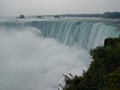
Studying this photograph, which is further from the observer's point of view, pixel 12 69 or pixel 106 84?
pixel 12 69

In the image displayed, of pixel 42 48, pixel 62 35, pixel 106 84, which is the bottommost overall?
pixel 106 84

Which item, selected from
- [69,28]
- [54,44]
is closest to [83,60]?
[69,28]

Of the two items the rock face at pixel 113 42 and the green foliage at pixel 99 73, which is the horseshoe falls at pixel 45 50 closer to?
the rock face at pixel 113 42

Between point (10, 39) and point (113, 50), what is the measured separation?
106 ft

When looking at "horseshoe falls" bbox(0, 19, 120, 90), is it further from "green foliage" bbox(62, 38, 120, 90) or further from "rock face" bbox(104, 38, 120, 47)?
"green foliage" bbox(62, 38, 120, 90)

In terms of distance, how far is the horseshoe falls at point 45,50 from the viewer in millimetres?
23203

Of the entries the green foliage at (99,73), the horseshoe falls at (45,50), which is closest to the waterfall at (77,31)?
the horseshoe falls at (45,50)

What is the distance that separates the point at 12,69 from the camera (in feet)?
96.1

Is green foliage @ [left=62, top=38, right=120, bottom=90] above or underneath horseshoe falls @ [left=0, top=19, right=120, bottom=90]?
underneath

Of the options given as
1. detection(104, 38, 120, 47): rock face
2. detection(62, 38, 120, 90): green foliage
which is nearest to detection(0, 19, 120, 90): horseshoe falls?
detection(104, 38, 120, 47): rock face

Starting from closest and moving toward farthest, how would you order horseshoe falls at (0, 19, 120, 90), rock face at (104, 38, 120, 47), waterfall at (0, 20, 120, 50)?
rock face at (104, 38, 120, 47)
waterfall at (0, 20, 120, 50)
horseshoe falls at (0, 19, 120, 90)

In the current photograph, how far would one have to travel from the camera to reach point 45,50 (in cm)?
3619

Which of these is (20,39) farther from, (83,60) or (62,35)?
(83,60)

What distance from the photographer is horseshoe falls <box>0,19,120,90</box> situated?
914 inches
